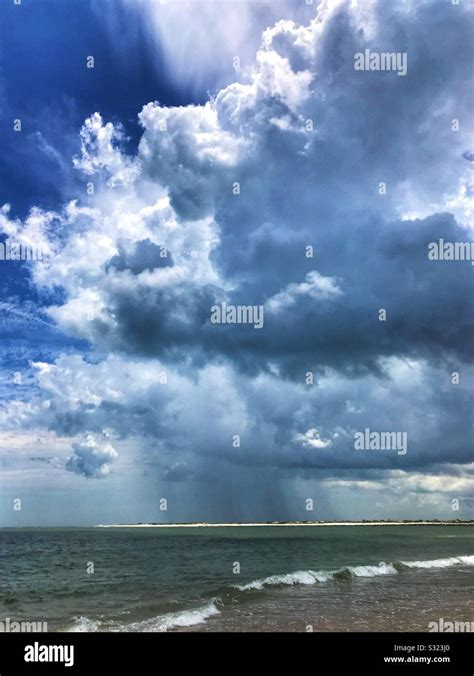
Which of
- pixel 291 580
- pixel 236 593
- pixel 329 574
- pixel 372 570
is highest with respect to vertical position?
pixel 236 593

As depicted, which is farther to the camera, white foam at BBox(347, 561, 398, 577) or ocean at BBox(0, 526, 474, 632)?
white foam at BBox(347, 561, 398, 577)

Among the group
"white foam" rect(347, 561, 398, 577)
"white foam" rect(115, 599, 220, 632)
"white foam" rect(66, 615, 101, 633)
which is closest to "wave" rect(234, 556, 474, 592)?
"white foam" rect(347, 561, 398, 577)

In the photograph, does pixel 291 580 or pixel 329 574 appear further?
pixel 329 574

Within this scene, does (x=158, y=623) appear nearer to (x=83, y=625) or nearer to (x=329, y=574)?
(x=83, y=625)

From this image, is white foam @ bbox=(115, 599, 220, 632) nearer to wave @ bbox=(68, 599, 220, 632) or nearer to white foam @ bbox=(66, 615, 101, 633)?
wave @ bbox=(68, 599, 220, 632)

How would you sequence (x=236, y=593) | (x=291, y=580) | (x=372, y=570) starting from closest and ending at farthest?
(x=236, y=593) < (x=291, y=580) < (x=372, y=570)

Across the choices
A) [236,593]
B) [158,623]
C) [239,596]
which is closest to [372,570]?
[236,593]
